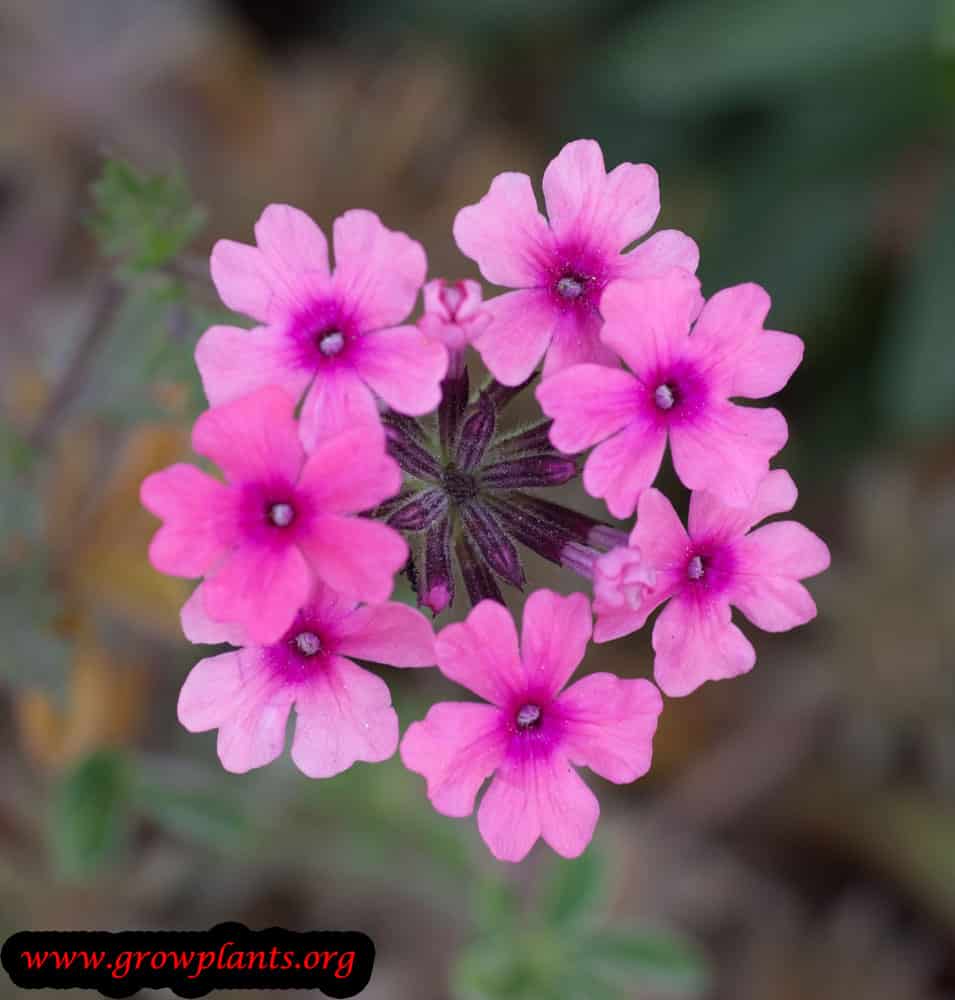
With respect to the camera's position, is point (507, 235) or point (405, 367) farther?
point (507, 235)

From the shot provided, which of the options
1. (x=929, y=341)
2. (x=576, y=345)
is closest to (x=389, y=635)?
(x=576, y=345)

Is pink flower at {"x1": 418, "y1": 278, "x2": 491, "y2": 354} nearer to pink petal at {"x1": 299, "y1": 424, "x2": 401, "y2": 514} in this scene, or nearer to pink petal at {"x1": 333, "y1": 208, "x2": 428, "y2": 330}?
pink petal at {"x1": 333, "y1": 208, "x2": 428, "y2": 330}

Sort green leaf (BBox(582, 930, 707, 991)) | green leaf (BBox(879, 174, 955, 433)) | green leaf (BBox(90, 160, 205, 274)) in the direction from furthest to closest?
green leaf (BBox(879, 174, 955, 433))
green leaf (BBox(582, 930, 707, 991))
green leaf (BBox(90, 160, 205, 274))

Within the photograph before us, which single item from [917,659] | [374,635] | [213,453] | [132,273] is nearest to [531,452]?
[374,635]

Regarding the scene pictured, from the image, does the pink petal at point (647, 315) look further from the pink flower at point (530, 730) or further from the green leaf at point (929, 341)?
the green leaf at point (929, 341)

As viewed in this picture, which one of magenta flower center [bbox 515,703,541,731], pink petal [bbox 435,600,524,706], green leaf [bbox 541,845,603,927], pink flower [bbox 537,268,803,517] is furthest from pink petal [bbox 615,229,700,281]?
green leaf [bbox 541,845,603,927]

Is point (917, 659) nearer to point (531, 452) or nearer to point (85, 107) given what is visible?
point (531, 452)

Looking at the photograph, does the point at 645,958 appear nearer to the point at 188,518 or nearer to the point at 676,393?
the point at 676,393
